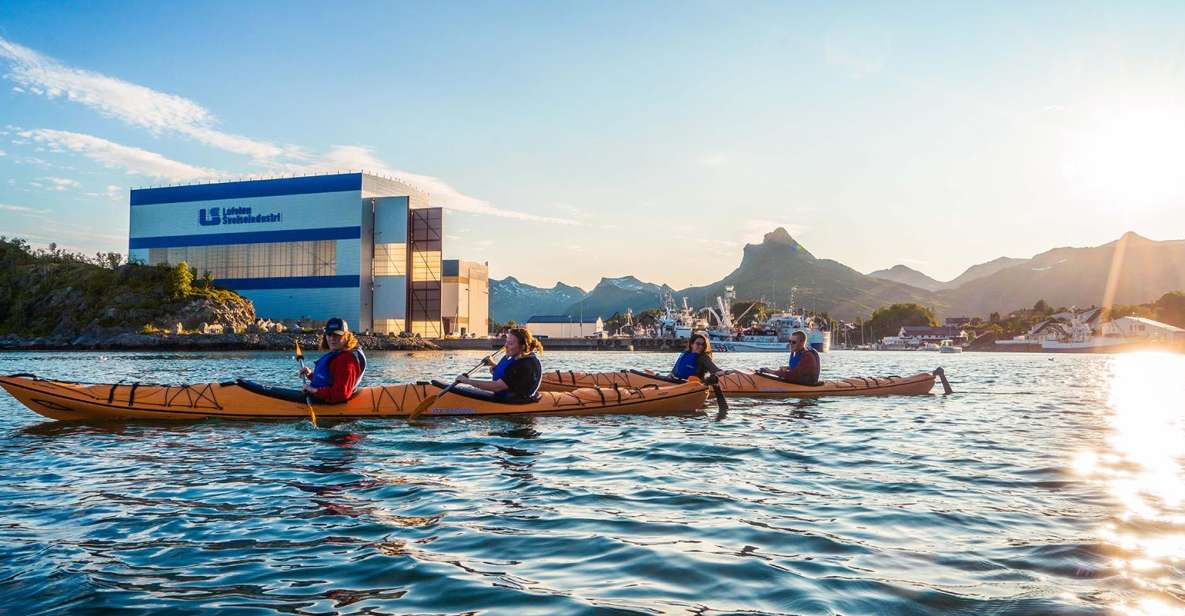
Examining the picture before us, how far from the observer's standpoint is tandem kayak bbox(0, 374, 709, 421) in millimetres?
12320

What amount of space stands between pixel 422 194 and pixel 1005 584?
78.6m

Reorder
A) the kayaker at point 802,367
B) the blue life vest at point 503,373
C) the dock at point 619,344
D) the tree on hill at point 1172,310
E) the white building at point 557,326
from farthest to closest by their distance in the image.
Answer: the white building at point 557,326, the tree on hill at point 1172,310, the dock at point 619,344, the kayaker at point 802,367, the blue life vest at point 503,373

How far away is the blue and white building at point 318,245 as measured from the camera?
70625mm

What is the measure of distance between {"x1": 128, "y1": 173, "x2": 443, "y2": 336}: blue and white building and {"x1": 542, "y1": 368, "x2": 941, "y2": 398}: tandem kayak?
5563 cm

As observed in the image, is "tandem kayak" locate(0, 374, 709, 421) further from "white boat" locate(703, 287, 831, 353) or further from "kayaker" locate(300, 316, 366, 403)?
"white boat" locate(703, 287, 831, 353)

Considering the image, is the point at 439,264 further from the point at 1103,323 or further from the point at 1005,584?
the point at 1103,323

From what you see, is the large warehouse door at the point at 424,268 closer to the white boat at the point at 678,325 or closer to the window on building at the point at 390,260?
the window on building at the point at 390,260

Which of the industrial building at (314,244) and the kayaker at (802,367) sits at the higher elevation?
the industrial building at (314,244)

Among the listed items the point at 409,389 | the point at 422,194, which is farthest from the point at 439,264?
the point at 409,389

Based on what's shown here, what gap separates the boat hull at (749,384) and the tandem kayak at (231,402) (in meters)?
3.99

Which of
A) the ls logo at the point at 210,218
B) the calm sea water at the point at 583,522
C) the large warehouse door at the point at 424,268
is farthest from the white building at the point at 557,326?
the calm sea water at the point at 583,522

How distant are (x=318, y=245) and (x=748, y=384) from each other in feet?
201

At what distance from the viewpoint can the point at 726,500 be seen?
23.2 feet

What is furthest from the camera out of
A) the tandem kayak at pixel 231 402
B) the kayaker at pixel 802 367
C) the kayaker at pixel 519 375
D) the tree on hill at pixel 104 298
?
the tree on hill at pixel 104 298
